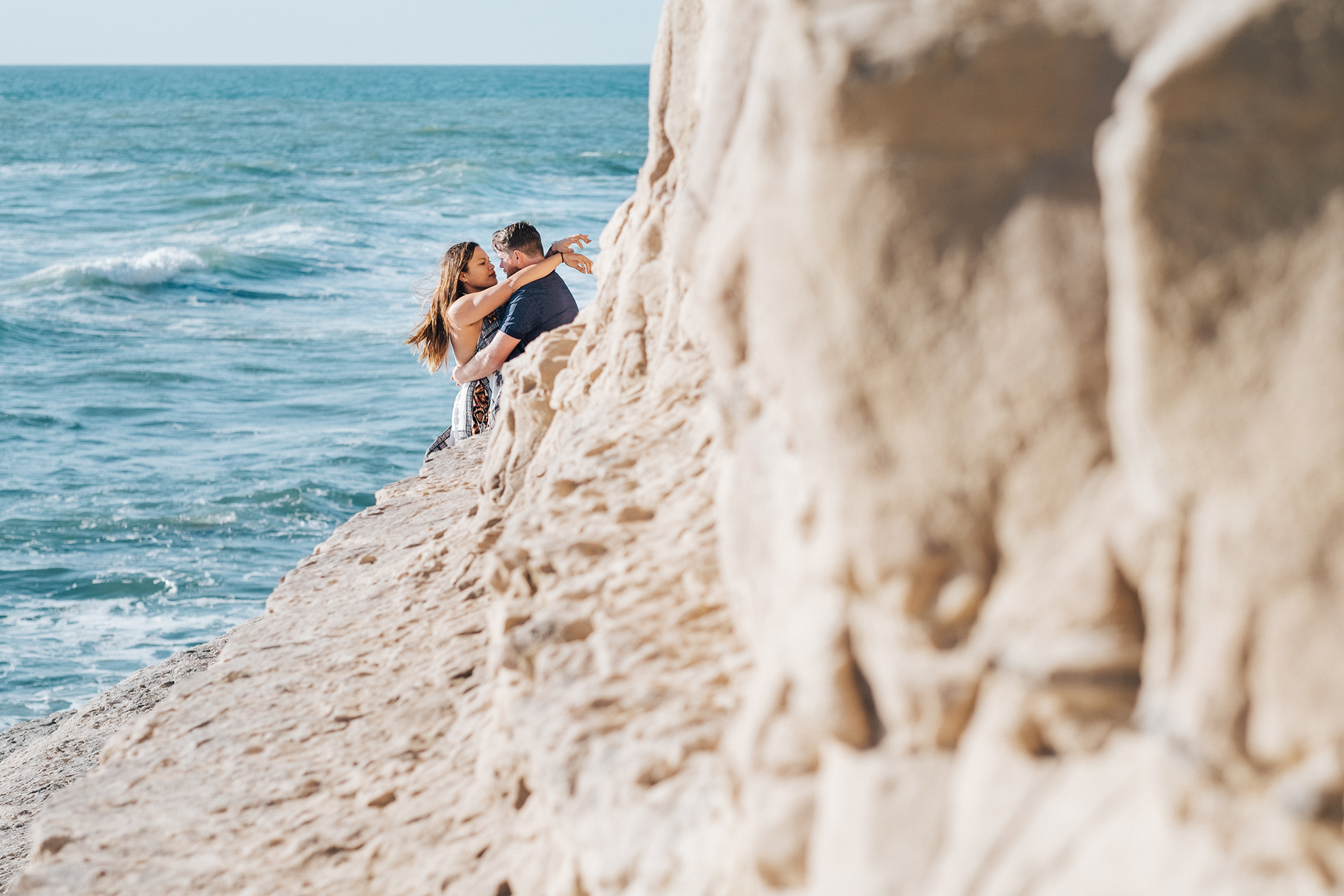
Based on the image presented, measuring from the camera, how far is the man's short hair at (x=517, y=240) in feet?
13.6

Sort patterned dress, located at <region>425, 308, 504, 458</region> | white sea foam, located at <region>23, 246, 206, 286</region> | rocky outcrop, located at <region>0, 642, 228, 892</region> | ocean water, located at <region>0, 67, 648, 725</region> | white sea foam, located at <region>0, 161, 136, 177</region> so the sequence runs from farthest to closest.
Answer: white sea foam, located at <region>0, 161, 136, 177</region>, white sea foam, located at <region>23, 246, 206, 286</region>, ocean water, located at <region>0, 67, 648, 725</region>, patterned dress, located at <region>425, 308, 504, 458</region>, rocky outcrop, located at <region>0, 642, 228, 892</region>

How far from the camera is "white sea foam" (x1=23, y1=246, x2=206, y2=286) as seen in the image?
48.9 feet

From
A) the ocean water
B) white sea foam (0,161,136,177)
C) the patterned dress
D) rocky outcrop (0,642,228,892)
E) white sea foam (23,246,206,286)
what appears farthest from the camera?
white sea foam (0,161,136,177)

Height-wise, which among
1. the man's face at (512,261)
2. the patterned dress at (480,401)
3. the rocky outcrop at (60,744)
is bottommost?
the rocky outcrop at (60,744)

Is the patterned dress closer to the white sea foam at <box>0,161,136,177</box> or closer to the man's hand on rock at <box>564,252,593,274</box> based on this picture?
the man's hand on rock at <box>564,252,593,274</box>

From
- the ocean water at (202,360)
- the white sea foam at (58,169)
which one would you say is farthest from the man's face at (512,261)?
the white sea foam at (58,169)

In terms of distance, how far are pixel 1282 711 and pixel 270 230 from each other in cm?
1946

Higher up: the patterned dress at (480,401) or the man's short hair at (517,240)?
the man's short hair at (517,240)

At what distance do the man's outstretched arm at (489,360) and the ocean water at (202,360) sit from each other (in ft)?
9.39

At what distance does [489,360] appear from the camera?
14.1 ft

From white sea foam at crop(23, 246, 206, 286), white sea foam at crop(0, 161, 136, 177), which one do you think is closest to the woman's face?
white sea foam at crop(23, 246, 206, 286)

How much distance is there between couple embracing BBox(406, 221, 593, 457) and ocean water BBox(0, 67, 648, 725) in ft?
9.24

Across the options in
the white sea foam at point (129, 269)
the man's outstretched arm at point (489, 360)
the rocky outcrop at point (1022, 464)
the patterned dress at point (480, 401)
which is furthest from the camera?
the white sea foam at point (129, 269)

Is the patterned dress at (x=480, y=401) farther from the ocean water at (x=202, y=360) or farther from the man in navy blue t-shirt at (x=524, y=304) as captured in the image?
the ocean water at (x=202, y=360)
